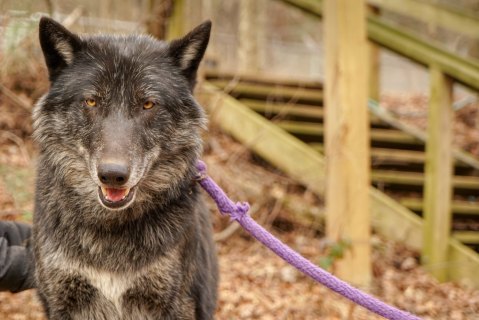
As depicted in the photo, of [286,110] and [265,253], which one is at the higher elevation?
[286,110]

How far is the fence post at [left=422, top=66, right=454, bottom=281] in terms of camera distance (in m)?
5.20

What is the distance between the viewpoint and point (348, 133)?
4797 mm

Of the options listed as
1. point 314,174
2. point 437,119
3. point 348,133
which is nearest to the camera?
point 348,133

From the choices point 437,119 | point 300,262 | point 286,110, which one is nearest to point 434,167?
point 437,119

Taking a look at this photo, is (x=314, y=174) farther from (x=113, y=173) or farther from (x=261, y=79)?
(x=113, y=173)

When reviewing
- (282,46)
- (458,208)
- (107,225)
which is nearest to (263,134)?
(458,208)

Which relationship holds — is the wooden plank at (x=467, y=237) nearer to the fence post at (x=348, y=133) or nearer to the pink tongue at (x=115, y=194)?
the fence post at (x=348, y=133)

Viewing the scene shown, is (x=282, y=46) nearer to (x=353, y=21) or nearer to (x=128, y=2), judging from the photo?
(x=128, y=2)

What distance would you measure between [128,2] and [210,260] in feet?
21.2

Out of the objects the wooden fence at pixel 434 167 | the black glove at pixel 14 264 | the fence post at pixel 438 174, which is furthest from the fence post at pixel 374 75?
the black glove at pixel 14 264

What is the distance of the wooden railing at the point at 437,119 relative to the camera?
5.15 meters

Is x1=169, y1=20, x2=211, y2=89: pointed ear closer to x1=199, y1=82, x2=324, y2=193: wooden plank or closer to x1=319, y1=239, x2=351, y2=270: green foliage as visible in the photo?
x1=319, y1=239, x2=351, y2=270: green foliage

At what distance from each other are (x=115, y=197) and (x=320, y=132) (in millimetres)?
4672

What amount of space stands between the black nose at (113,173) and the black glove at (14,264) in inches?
45.8
